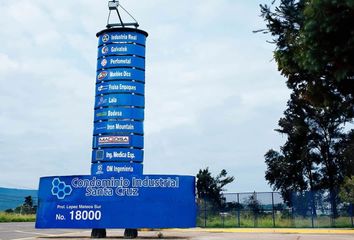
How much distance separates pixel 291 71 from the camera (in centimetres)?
1137

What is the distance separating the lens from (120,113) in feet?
82.3

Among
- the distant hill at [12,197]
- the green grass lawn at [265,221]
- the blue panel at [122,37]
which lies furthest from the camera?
the distant hill at [12,197]

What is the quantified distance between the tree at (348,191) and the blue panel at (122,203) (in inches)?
483

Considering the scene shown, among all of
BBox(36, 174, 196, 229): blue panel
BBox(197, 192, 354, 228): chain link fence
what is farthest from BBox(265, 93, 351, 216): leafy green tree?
BBox(36, 174, 196, 229): blue panel

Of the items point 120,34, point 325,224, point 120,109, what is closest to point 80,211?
point 120,109

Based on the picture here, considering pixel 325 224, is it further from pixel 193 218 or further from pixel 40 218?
pixel 40 218

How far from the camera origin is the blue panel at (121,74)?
25847 millimetres

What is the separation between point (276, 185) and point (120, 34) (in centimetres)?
2846

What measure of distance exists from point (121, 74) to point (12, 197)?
42.4m

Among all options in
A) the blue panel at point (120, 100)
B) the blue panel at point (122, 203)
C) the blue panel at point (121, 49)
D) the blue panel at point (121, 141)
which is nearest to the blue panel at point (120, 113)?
the blue panel at point (120, 100)

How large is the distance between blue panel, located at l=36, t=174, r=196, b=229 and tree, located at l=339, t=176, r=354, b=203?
12264 mm

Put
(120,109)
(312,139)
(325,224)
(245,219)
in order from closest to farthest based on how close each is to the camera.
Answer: (120,109) < (325,224) < (245,219) < (312,139)

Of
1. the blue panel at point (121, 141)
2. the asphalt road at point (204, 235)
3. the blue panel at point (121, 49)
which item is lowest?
the asphalt road at point (204, 235)

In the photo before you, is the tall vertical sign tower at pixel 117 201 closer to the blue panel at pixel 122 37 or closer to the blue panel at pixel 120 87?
the blue panel at pixel 120 87
